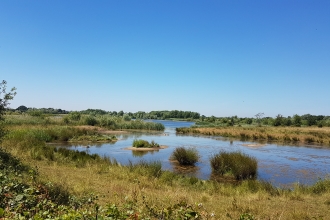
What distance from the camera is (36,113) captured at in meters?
54.5

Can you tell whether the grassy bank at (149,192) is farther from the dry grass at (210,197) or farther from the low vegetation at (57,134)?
the low vegetation at (57,134)

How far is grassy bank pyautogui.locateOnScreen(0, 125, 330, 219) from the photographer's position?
16.2 ft

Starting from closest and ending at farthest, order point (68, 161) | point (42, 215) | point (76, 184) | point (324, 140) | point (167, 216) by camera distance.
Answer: point (42, 215), point (167, 216), point (76, 184), point (68, 161), point (324, 140)

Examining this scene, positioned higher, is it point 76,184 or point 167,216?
point 167,216

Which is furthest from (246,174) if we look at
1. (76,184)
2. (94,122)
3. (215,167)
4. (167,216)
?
(94,122)

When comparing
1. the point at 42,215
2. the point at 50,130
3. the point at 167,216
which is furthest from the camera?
the point at 50,130

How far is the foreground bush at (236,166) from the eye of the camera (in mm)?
14406

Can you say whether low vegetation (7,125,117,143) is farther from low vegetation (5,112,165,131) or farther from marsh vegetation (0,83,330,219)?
low vegetation (5,112,165,131)

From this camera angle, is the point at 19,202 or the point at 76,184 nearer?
the point at 19,202

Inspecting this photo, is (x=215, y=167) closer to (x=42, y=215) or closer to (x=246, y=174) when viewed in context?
(x=246, y=174)

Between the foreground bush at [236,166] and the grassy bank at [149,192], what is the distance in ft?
12.0

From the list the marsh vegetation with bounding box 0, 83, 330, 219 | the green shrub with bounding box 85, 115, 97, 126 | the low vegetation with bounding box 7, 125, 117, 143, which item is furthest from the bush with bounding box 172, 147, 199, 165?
the green shrub with bounding box 85, 115, 97, 126

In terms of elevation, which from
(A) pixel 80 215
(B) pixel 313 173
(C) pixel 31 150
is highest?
(A) pixel 80 215

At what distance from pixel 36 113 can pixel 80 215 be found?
58245 mm
